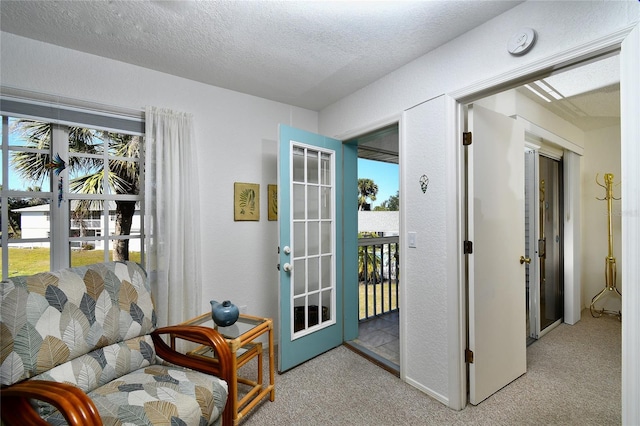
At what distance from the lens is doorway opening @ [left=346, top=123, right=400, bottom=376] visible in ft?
9.16

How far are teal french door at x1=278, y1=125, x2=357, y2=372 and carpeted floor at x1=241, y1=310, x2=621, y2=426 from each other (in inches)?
10.3

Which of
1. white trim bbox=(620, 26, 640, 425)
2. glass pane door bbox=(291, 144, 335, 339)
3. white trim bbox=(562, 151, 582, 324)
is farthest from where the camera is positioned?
white trim bbox=(562, 151, 582, 324)

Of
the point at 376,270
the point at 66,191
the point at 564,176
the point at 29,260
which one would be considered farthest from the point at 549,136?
the point at 29,260

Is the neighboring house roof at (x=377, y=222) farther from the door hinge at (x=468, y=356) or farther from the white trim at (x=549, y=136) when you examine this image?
the door hinge at (x=468, y=356)

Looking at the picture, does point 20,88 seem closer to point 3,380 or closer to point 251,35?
point 251,35

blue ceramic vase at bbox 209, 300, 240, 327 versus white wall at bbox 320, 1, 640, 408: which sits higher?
white wall at bbox 320, 1, 640, 408

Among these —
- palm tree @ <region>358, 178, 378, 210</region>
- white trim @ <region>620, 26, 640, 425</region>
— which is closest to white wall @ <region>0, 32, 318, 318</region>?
palm tree @ <region>358, 178, 378, 210</region>

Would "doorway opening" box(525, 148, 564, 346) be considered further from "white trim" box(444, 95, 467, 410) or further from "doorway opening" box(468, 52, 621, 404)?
"white trim" box(444, 95, 467, 410)

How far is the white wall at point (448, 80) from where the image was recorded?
137 cm

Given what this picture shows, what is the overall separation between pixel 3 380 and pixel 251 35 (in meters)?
2.17

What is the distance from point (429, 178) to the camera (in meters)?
2.05

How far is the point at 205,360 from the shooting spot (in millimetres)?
1658

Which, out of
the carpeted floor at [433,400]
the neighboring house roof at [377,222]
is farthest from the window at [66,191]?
the neighboring house roof at [377,222]

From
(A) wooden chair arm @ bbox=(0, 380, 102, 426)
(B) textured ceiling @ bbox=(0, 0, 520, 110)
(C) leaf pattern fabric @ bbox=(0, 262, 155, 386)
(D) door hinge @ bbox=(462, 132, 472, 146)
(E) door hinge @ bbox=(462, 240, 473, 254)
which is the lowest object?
(A) wooden chair arm @ bbox=(0, 380, 102, 426)
